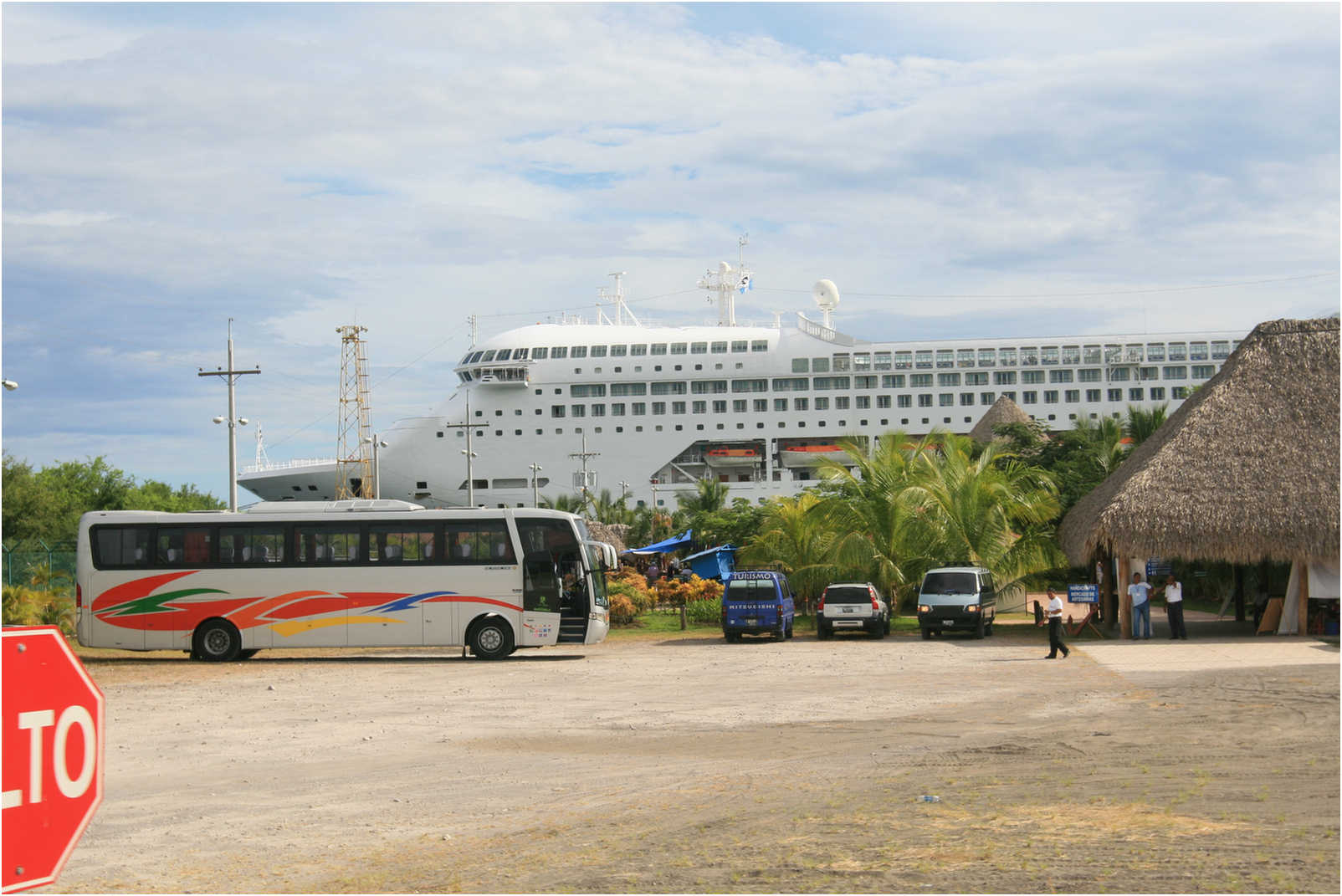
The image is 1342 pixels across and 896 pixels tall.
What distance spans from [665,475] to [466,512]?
4684 centimetres

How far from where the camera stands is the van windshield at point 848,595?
24.3 meters

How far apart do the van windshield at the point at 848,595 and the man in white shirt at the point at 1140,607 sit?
4.97 m

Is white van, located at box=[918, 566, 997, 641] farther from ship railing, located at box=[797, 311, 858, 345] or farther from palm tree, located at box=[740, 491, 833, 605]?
ship railing, located at box=[797, 311, 858, 345]

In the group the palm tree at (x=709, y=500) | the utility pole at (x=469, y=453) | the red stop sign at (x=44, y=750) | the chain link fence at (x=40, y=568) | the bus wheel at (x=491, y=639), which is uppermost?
the utility pole at (x=469, y=453)

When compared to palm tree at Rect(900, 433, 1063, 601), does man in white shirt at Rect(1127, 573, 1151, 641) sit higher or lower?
lower

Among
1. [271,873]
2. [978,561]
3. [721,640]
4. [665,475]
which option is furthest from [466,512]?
[665,475]

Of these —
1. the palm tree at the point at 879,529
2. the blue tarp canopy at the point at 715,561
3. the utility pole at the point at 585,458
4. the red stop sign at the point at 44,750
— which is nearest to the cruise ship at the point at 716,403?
the utility pole at the point at 585,458

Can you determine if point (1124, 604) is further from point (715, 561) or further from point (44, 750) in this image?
point (44, 750)

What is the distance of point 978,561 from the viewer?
2683 centimetres

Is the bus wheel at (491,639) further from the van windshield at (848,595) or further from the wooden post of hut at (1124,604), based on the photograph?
the wooden post of hut at (1124,604)

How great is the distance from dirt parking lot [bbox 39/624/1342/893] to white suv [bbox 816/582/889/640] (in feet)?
23.0

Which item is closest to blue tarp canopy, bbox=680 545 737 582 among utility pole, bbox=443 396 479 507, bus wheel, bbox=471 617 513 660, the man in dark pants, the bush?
utility pole, bbox=443 396 479 507

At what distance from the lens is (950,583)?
2430cm

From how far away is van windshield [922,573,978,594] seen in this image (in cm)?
2412
